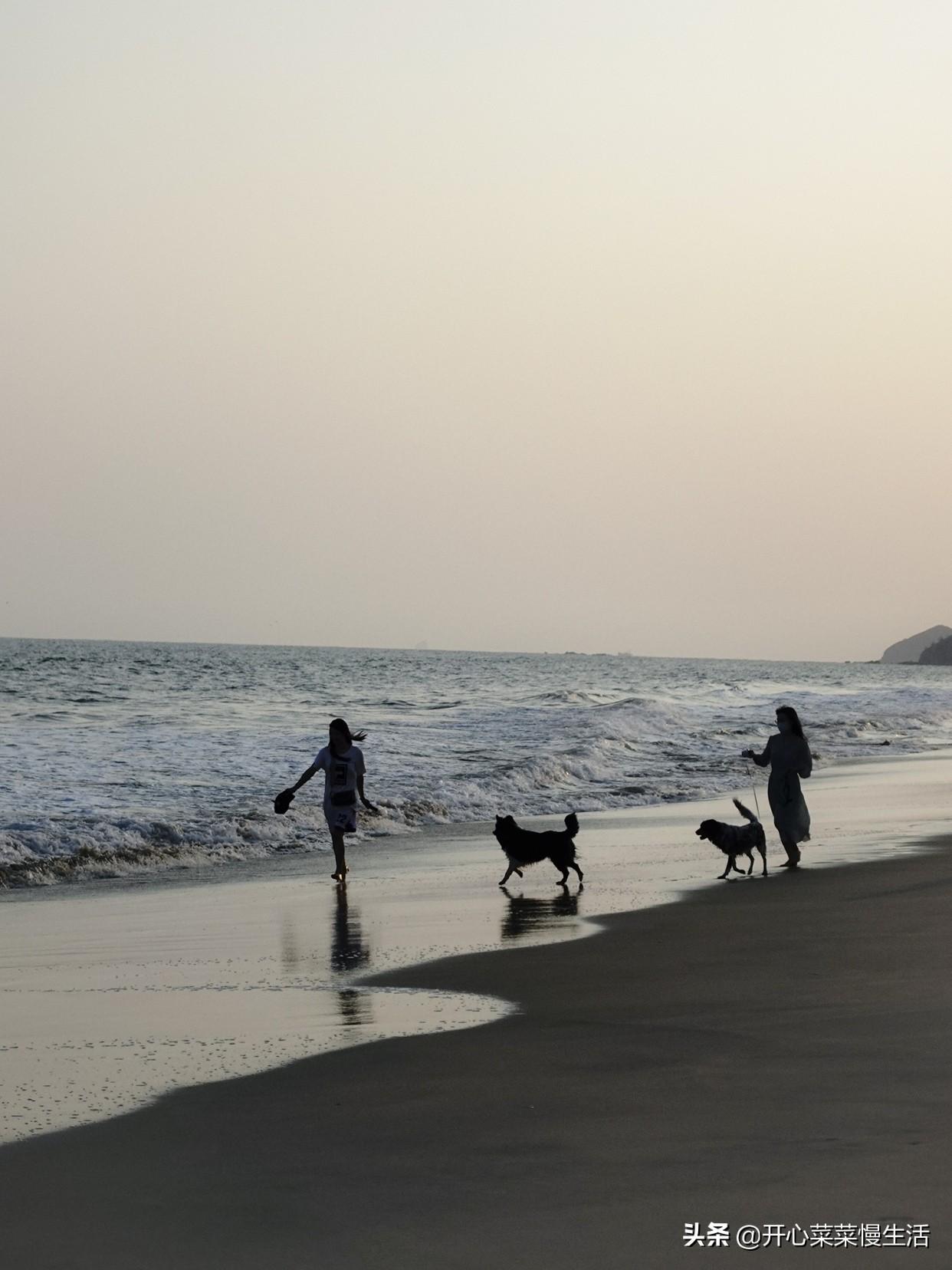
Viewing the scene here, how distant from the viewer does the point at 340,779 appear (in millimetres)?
13062

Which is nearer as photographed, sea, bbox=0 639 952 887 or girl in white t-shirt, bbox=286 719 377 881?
girl in white t-shirt, bbox=286 719 377 881

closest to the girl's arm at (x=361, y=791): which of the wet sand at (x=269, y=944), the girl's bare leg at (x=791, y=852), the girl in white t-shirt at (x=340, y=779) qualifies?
the girl in white t-shirt at (x=340, y=779)

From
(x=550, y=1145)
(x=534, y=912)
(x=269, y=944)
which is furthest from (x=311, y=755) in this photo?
(x=550, y=1145)

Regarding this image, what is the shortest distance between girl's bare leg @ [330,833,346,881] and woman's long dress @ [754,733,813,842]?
396cm

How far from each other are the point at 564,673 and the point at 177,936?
92321 mm

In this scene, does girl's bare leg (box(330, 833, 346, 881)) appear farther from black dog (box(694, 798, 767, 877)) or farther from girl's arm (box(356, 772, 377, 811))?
black dog (box(694, 798, 767, 877))

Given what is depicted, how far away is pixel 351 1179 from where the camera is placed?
4383 mm

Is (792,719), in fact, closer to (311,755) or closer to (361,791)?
(361,791)

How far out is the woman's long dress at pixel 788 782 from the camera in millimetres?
13375

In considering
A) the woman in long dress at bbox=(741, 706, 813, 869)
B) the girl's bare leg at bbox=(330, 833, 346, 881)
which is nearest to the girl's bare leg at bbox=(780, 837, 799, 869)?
the woman in long dress at bbox=(741, 706, 813, 869)

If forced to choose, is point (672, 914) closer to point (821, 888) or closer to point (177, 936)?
point (821, 888)

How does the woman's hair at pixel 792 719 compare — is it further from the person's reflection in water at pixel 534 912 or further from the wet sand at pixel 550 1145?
the wet sand at pixel 550 1145

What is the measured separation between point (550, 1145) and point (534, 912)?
5883 mm

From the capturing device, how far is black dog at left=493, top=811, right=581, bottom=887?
472 inches
